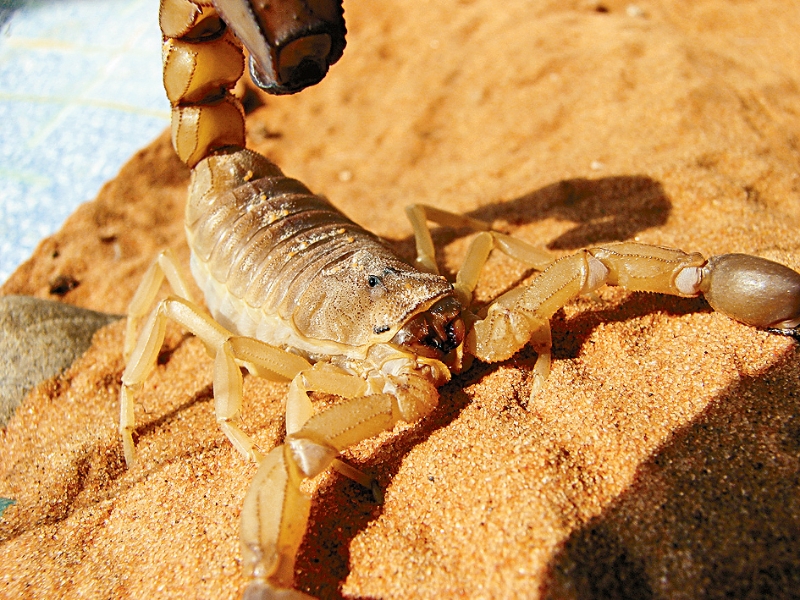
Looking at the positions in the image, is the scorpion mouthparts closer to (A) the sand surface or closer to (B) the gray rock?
(A) the sand surface

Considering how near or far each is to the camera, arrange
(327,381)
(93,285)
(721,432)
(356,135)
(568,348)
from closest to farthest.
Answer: (721,432)
(327,381)
(568,348)
(93,285)
(356,135)

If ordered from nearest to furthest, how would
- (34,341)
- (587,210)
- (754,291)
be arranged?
(754,291) → (34,341) → (587,210)

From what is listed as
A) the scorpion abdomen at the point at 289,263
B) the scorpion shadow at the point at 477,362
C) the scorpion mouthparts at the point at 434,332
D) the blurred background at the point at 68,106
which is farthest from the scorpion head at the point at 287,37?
the blurred background at the point at 68,106

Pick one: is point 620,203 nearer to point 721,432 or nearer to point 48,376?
point 721,432

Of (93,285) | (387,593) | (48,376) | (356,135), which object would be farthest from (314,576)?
(356,135)

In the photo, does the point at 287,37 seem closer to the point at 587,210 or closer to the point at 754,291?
the point at 754,291

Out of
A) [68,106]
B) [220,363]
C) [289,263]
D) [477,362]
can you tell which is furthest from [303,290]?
[68,106]
